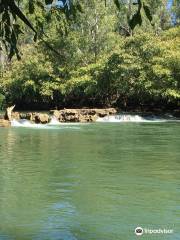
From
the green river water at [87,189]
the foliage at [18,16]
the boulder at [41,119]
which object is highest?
the foliage at [18,16]

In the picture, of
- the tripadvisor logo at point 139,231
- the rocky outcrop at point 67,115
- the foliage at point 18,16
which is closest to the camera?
the foliage at point 18,16

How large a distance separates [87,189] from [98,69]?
112 ft

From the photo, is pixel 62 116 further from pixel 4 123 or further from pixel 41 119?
pixel 4 123

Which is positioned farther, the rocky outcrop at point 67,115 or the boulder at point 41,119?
the rocky outcrop at point 67,115

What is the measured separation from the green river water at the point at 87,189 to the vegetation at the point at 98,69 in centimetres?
2037

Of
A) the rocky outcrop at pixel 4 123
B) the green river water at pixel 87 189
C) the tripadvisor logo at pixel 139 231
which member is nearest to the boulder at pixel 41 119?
the rocky outcrop at pixel 4 123

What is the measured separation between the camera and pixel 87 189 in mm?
11430

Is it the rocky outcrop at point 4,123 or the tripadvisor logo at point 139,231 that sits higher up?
the rocky outcrop at point 4,123

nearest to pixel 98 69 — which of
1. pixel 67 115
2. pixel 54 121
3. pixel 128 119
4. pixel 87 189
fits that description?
pixel 128 119

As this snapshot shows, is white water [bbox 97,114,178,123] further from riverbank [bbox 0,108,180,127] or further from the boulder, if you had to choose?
the boulder

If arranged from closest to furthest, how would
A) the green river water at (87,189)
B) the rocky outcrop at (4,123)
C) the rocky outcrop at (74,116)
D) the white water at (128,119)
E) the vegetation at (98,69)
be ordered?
the green river water at (87,189)
the rocky outcrop at (4,123)
the rocky outcrop at (74,116)
the white water at (128,119)
the vegetation at (98,69)

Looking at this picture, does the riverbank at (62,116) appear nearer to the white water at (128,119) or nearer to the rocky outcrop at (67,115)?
the rocky outcrop at (67,115)

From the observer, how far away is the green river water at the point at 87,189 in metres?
8.26

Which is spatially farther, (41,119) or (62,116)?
(62,116)
